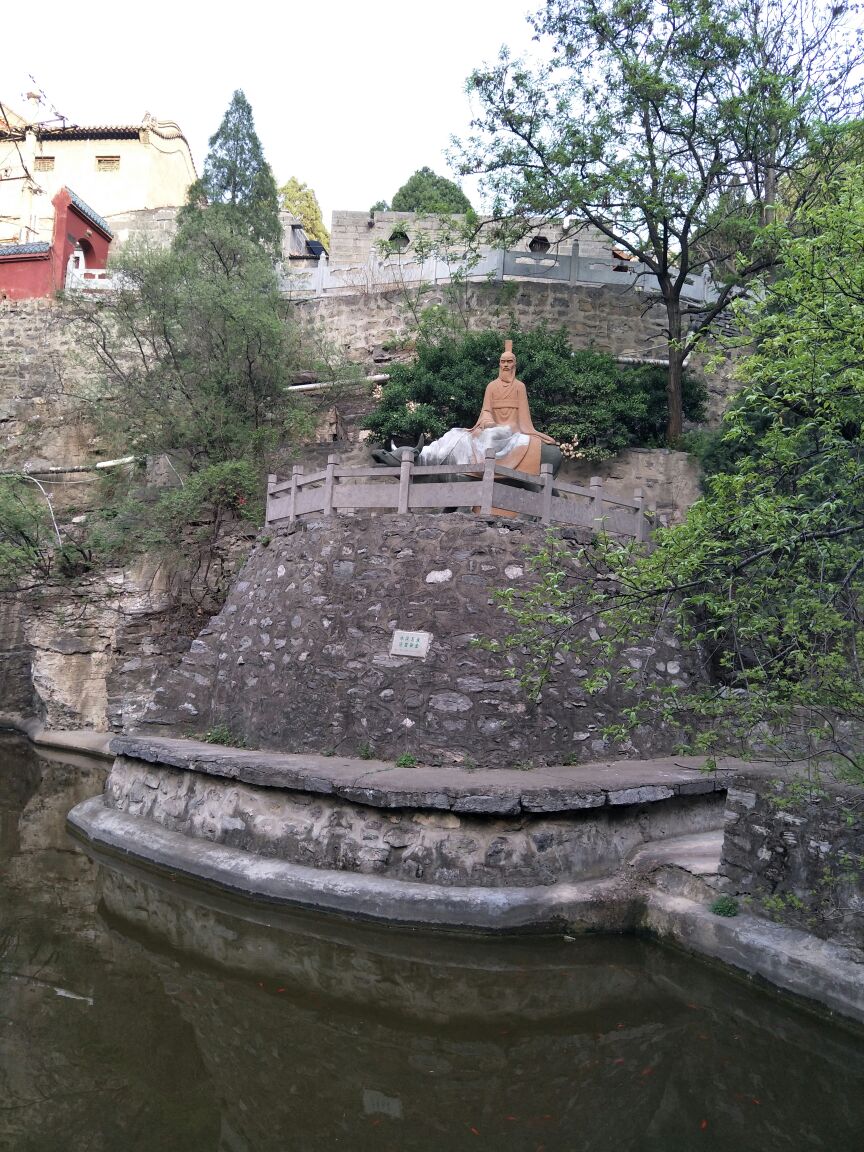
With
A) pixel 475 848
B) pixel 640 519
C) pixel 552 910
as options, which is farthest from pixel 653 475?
pixel 552 910

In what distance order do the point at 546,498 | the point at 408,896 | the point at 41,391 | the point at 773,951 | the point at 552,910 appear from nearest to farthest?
the point at 773,951 → the point at 552,910 → the point at 408,896 → the point at 546,498 → the point at 41,391

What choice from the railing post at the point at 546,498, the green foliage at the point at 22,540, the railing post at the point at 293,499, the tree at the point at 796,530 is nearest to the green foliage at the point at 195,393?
the green foliage at the point at 22,540

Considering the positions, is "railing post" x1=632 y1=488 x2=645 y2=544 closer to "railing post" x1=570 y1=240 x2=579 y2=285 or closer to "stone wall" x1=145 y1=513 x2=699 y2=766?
"stone wall" x1=145 y1=513 x2=699 y2=766

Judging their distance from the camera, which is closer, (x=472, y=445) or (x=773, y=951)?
(x=773, y=951)

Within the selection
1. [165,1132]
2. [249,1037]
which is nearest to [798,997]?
[249,1037]

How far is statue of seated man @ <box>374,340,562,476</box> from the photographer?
1165cm

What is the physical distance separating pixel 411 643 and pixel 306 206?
34.9 m

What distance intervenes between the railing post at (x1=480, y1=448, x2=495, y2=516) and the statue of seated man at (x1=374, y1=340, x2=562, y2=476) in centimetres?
75

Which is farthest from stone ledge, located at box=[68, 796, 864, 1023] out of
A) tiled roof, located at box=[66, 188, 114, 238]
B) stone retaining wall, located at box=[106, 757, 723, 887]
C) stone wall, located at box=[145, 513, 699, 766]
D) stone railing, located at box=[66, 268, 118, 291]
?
tiled roof, located at box=[66, 188, 114, 238]

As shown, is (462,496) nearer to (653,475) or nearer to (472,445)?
(472,445)

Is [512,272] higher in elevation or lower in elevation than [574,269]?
lower

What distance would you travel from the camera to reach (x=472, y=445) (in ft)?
38.2

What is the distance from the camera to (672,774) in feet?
28.7

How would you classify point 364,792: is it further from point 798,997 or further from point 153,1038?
point 798,997
